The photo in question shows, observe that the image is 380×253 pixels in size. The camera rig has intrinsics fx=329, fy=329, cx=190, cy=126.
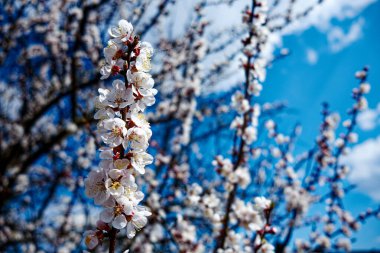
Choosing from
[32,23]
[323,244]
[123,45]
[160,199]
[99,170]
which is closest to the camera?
[99,170]

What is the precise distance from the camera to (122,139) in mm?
1197

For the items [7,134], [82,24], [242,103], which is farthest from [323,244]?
[7,134]

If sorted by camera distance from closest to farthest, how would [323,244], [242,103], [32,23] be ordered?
[242,103]
[323,244]
[32,23]

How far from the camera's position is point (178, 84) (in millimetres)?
6410

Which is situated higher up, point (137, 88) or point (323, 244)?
point (323, 244)

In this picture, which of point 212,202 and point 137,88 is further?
point 212,202

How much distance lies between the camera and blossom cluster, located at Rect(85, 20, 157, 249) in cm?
118

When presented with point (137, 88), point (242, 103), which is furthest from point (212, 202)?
point (137, 88)

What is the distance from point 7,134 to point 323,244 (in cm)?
641

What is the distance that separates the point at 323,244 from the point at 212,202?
3101mm

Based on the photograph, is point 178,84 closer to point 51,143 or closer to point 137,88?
point 51,143

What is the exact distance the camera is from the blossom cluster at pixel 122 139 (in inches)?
46.3

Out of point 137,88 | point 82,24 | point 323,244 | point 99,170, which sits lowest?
point 99,170

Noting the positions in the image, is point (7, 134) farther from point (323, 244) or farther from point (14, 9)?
point (323, 244)
